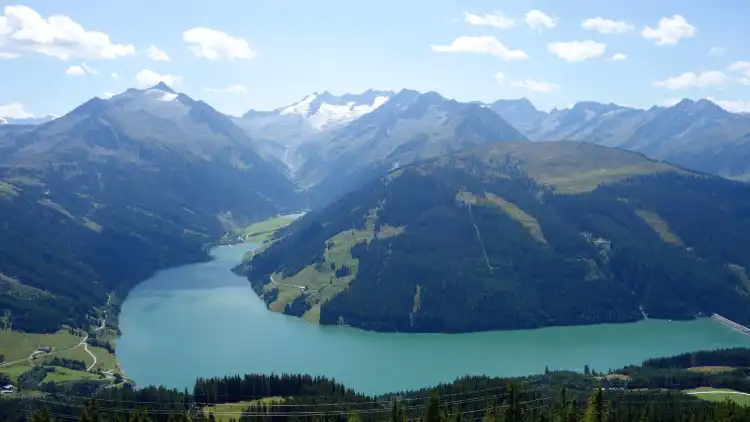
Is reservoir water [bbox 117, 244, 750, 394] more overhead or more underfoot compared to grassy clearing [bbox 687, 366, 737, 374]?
more overhead

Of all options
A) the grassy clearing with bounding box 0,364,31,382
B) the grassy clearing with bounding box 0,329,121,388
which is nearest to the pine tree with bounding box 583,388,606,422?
the grassy clearing with bounding box 0,329,121,388

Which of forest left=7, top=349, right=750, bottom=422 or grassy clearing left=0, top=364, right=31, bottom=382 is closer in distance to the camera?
forest left=7, top=349, right=750, bottom=422

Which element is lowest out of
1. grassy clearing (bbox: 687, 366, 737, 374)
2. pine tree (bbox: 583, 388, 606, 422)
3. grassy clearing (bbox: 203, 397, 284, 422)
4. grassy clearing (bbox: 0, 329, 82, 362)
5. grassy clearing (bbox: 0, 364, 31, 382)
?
grassy clearing (bbox: 203, 397, 284, 422)

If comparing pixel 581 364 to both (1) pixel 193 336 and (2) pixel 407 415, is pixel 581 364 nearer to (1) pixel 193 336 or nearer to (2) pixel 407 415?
(2) pixel 407 415

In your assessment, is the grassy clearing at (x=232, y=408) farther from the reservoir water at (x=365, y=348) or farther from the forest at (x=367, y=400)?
the reservoir water at (x=365, y=348)

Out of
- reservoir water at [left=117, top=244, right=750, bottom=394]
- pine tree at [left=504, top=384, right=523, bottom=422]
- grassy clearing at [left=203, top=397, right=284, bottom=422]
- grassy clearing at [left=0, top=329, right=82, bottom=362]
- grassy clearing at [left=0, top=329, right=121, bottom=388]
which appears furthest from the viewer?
grassy clearing at [left=0, top=329, right=82, bottom=362]

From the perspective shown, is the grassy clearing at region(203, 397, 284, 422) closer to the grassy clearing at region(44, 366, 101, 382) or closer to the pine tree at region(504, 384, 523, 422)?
the grassy clearing at region(44, 366, 101, 382)

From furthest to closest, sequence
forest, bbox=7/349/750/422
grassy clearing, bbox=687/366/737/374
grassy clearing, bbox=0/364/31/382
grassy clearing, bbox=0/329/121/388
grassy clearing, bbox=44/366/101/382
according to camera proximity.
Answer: grassy clearing, bbox=0/329/121/388 < grassy clearing, bbox=0/364/31/382 < grassy clearing, bbox=44/366/101/382 < grassy clearing, bbox=687/366/737/374 < forest, bbox=7/349/750/422

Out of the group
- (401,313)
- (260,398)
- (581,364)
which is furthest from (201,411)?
(401,313)
